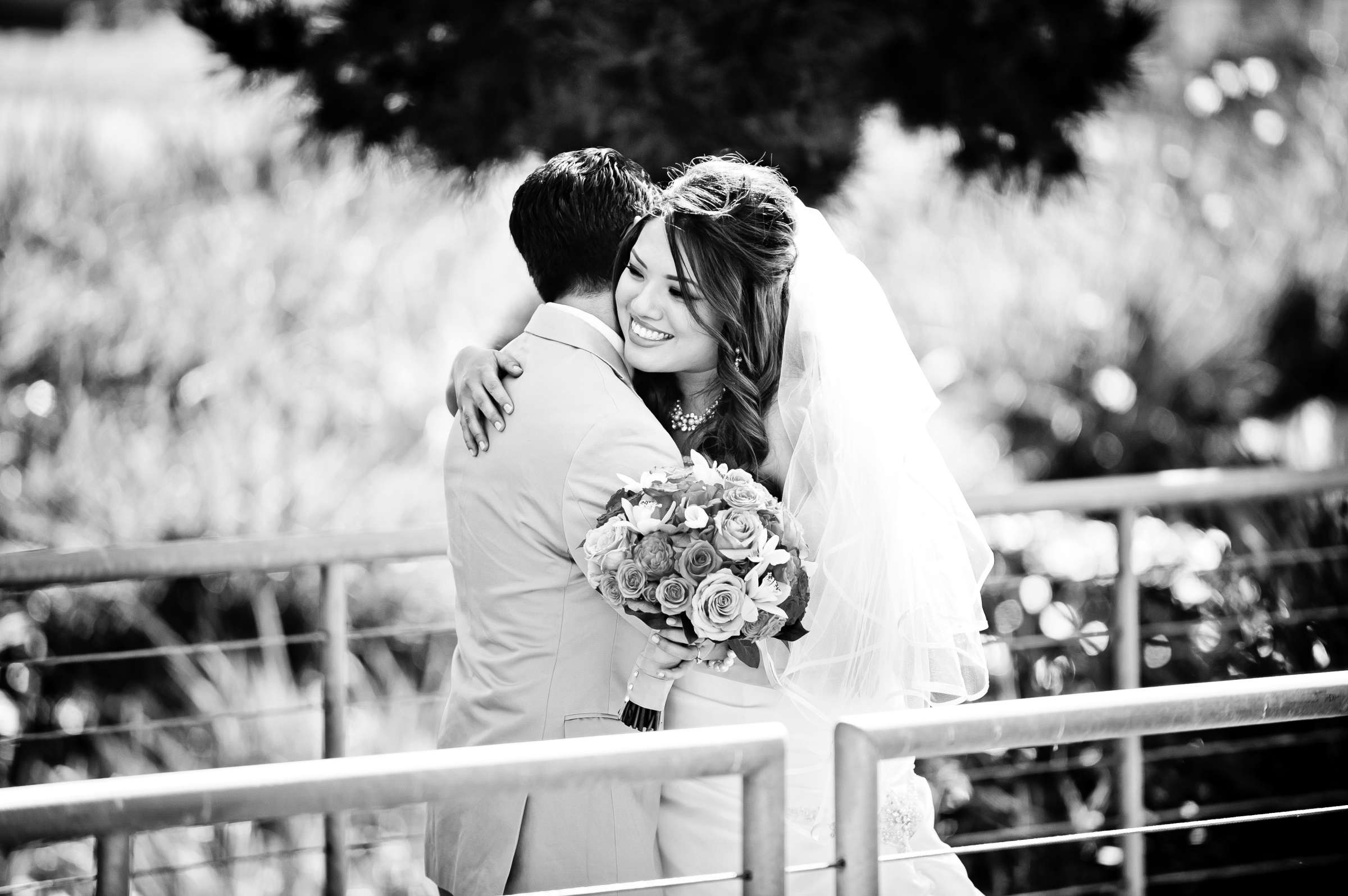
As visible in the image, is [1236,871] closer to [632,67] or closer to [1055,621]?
[1055,621]

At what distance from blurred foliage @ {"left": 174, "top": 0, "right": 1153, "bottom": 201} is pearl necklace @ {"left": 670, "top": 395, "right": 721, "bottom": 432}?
28.0 inches

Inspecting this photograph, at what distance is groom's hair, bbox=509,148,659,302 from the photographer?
8.04 feet

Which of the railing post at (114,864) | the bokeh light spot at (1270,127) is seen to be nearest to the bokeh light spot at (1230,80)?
the bokeh light spot at (1270,127)

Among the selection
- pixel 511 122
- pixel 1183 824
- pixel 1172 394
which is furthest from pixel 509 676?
pixel 1172 394

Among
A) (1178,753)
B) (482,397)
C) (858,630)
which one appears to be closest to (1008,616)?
(1178,753)

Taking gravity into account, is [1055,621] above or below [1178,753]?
above

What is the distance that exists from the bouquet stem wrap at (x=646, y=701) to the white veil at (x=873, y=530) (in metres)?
0.31

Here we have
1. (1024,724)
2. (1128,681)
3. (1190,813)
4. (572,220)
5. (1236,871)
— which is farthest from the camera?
(1190,813)

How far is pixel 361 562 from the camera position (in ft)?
10.2

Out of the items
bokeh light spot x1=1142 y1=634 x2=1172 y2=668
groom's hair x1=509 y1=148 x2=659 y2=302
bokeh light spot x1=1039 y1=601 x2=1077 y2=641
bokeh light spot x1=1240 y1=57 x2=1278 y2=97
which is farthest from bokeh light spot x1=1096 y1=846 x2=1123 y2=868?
bokeh light spot x1=1240 y1=57 x2=1278 y2=97

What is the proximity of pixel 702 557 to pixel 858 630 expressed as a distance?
0.49 meters

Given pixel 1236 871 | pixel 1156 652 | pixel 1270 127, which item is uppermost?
pixel 1270 127

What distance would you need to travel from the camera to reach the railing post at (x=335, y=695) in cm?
288

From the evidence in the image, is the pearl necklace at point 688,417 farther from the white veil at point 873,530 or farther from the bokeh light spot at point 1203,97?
the bokeh light spot at point 1203,97
